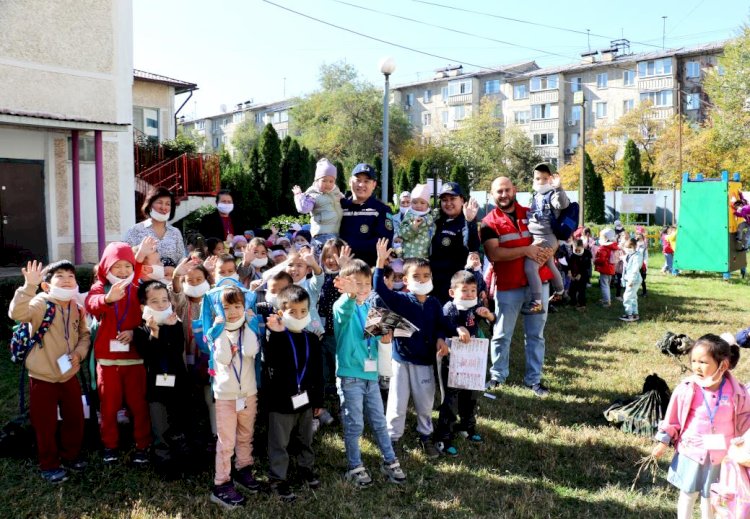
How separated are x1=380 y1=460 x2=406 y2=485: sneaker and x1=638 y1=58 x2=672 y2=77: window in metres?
54.5

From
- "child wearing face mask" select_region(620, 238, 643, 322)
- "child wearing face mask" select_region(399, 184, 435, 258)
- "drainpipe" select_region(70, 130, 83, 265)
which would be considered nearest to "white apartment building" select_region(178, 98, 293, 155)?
"drainpipe" select_region(70, 130, 83, 265)

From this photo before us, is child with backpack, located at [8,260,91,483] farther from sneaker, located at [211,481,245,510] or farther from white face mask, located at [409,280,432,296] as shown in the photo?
white face mask, located at [409,280,432,296]

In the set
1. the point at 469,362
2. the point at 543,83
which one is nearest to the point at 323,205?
the point at 469,362

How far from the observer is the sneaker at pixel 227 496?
3.90 m

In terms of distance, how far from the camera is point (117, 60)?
1183 cm

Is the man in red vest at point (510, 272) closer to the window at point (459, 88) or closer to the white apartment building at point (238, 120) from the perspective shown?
the window at point (459, 88)

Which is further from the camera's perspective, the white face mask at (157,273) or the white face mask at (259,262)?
the white face mask at (259,262)

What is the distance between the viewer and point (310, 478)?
4230 millimetres

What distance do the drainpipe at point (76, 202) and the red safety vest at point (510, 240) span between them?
825 centimetres

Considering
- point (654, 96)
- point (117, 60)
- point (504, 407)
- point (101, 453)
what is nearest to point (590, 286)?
point (504, 407)

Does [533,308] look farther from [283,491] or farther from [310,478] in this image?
[283,491]

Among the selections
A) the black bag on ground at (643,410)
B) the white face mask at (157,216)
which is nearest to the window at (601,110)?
the black bag on ground at (643,410)

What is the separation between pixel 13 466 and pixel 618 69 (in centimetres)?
5676

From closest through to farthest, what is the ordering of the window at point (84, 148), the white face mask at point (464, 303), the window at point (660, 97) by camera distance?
the white face mask at point (464, 303) → the window at point (84, 148) → the window at point (660, 97)
